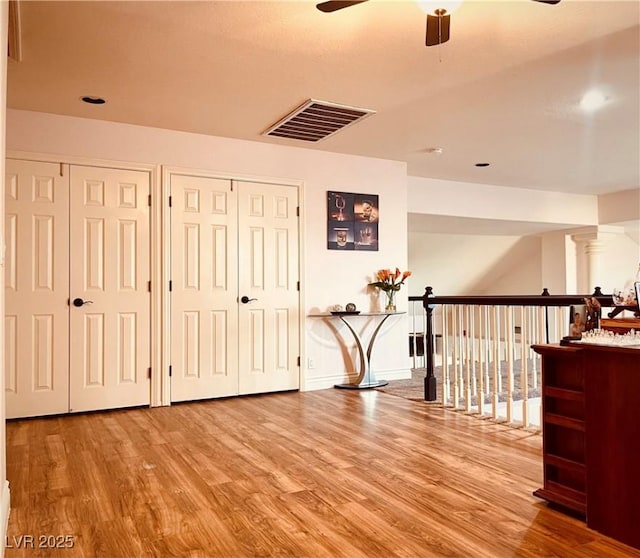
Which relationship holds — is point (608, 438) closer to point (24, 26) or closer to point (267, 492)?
point (267, 492)

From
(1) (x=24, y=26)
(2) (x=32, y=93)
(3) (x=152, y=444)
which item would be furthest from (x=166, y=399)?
(1) (x=24, y=26)

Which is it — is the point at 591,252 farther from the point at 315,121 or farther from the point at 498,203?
the point at 315,121

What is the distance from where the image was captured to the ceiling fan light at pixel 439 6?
7.42 feet

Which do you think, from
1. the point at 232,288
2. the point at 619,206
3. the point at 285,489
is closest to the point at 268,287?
the point at 232,288

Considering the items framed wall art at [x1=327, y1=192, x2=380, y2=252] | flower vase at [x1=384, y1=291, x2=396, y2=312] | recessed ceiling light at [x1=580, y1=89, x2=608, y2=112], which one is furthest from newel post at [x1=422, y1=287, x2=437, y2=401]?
recessed ceiling light at [x1=580, y1=89, x2=608, y2=112]

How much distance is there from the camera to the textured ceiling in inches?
111

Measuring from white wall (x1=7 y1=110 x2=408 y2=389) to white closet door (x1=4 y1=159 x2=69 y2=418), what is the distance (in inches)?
11.6

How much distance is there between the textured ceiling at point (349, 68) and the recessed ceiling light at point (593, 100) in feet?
0.28

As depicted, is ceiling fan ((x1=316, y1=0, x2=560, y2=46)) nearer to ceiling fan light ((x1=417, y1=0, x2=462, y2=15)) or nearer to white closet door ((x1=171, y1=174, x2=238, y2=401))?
ceiling fan light ((x1=417, y1=0, x2=462, y2=15))

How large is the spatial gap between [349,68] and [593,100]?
2072 mm

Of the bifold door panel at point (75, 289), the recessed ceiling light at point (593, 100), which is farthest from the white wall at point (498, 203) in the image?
the bifold door panel at point (75, 289)

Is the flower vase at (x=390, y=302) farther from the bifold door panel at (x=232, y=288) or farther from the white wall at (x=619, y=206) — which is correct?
the white wall at (x=619, y=206)

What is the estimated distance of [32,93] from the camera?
3908 mm

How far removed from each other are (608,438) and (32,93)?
4.24m
